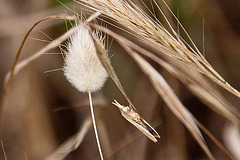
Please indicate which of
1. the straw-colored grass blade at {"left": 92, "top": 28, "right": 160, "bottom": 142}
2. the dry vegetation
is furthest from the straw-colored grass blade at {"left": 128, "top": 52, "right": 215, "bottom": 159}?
the dry vegetation

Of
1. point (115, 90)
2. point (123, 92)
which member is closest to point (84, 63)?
point (123, 92)

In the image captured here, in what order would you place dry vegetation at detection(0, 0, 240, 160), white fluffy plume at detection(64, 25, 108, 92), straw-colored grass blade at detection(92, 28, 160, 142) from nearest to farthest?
straw-colored grass blade at detection(92, 28, 160, 142) < white fluffy plume at detection(64, 25, 108, 92) < dry vegetation at detection(0, 0, 240, 160)

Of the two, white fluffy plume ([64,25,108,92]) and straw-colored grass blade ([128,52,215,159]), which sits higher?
white fluffy plume ([64,25,108,92])

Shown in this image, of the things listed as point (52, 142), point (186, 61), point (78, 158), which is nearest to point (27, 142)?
point (52, 142)

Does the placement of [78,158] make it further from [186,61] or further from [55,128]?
[186,61]

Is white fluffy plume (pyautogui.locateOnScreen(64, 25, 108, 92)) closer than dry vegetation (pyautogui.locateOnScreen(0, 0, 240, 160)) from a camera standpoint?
Yes

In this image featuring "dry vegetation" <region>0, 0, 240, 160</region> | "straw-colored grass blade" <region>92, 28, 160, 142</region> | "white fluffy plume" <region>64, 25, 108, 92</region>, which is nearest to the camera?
"straw-colored grass blade" <region>92, 28, 160, 142</region>

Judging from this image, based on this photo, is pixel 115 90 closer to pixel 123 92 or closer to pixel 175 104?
pixel 175 104

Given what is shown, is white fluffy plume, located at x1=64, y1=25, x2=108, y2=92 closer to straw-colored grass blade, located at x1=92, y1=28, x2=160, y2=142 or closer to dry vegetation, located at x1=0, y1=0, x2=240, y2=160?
straw-colored grass blade, located at x1=92, y1=28, x2=160, y2=142
